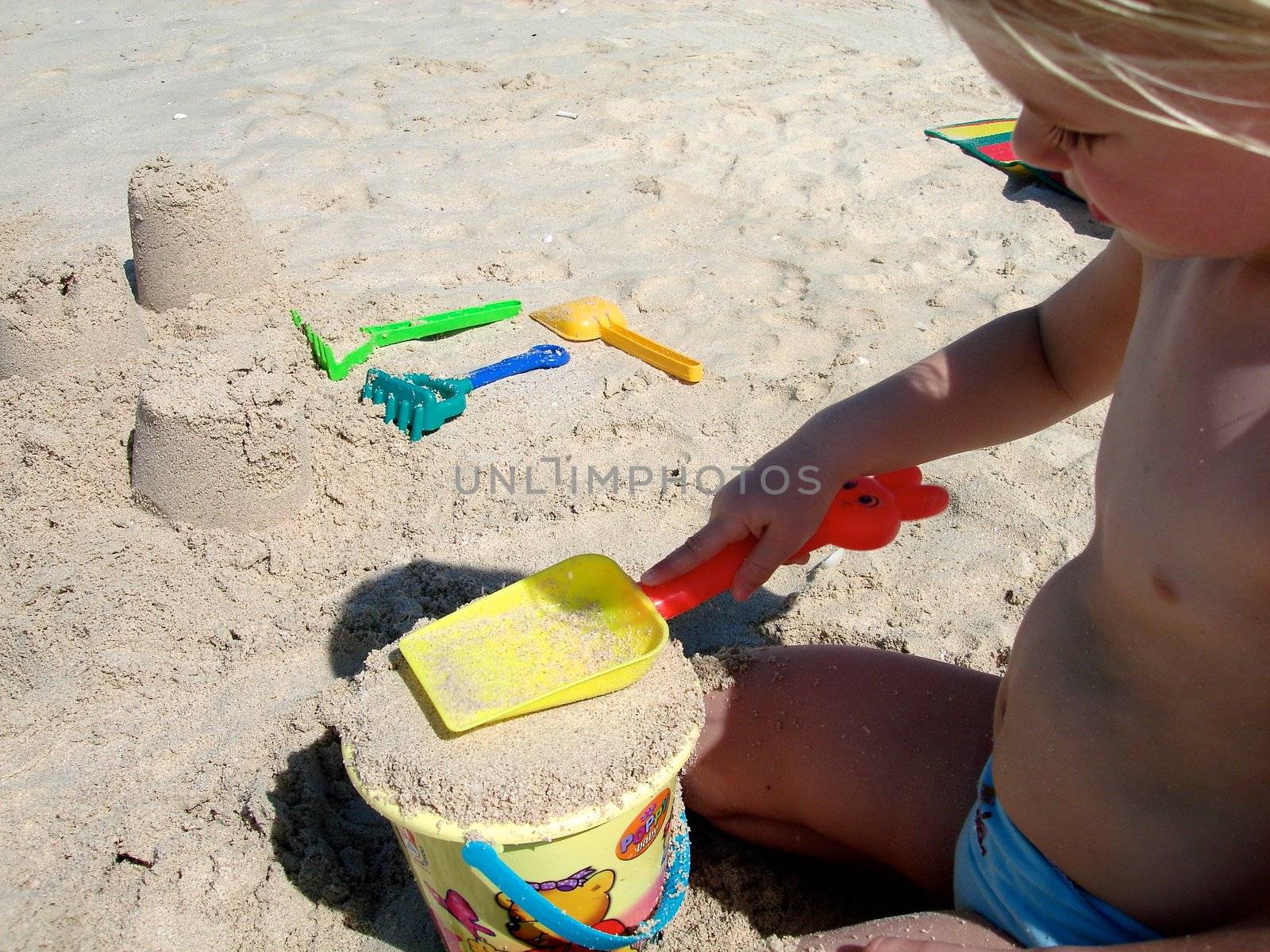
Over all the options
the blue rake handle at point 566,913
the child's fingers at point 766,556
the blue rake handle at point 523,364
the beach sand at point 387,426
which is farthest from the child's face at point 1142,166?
the blue rake handle at point 523,364

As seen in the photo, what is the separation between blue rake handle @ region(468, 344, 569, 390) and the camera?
6.97 feet

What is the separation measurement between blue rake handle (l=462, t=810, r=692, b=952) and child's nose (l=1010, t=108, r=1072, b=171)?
702 mm

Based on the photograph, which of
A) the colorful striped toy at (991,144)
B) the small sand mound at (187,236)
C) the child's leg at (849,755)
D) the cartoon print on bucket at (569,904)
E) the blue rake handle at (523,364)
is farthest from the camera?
the colorful striped toy at (991,144)

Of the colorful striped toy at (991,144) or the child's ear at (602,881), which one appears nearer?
the child's ear at (602,881)

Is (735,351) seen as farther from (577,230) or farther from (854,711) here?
(854,711)

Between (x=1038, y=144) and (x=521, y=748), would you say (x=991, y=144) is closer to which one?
(x=1038, y=144)

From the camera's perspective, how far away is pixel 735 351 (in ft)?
7.26

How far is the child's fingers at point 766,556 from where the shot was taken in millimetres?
1181

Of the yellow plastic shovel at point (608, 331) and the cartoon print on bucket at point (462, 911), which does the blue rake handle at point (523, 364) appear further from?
the cartoon print on bucket at point (462, 911)

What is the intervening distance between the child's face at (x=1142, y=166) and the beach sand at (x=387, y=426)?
83cm

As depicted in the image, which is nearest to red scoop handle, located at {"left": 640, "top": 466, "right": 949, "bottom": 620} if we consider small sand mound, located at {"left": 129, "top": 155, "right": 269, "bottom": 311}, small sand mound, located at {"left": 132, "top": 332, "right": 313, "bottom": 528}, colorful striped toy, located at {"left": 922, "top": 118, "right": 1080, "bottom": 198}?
small sand mound, located at {"left": 132, "top": 332, "right": 313, "bottom": 528}

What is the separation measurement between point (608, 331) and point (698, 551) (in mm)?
1130

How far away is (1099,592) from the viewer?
99 cm

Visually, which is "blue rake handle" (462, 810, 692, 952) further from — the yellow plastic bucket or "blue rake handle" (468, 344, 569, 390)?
"blue rake handle" (468, 344, 569, 390)
